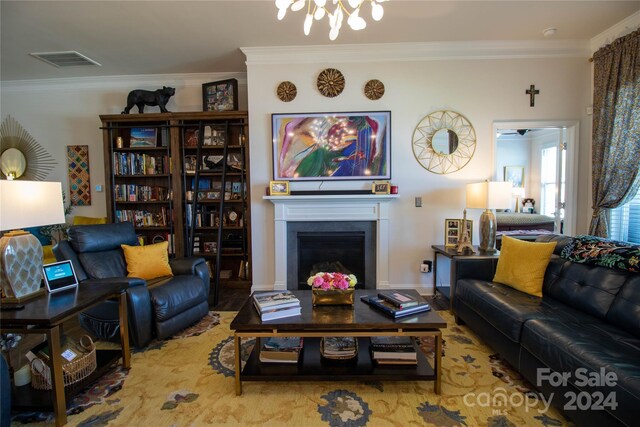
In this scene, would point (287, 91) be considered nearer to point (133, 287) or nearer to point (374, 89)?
point (374, 89)

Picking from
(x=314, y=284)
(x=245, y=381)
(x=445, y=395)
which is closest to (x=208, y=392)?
(x=245, y=381)

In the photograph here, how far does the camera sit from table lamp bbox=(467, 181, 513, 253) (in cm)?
303

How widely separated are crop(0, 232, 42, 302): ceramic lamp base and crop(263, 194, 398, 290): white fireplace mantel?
2.00 m

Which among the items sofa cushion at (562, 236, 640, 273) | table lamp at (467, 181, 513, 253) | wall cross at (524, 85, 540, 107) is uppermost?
wall cross at (524, 85, 540, 107)

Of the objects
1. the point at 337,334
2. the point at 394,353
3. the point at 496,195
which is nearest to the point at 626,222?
the point at 496,195

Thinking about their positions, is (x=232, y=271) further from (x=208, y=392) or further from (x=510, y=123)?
(x=510, y=123)

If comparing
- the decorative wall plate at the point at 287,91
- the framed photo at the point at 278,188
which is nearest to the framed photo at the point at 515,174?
the decorative wall plate at the point at 287,91

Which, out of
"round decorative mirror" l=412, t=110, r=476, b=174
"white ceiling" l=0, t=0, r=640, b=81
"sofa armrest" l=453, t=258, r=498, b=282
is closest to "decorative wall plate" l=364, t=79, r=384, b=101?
"white ceiling" l=0, t=0, r=640, b=81

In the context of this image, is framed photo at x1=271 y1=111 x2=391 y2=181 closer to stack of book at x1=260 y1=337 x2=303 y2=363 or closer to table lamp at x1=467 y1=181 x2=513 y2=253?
table lamp at x1=467 y1=181 x2=513 y2=253

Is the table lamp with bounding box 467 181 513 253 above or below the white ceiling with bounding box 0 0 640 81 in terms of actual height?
below

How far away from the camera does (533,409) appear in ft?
5.51

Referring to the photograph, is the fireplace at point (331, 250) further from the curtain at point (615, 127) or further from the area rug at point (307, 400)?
the curtain at point (615, 127)

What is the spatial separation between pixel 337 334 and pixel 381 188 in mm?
2066

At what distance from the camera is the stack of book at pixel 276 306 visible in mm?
1820
